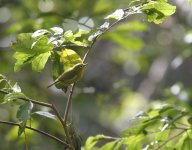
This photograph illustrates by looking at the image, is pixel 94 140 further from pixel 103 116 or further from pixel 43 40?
pixel 103 116

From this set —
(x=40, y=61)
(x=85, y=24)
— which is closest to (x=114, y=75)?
(x=85, y=24)

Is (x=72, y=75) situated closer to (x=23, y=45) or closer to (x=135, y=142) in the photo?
(x=23, y=45)

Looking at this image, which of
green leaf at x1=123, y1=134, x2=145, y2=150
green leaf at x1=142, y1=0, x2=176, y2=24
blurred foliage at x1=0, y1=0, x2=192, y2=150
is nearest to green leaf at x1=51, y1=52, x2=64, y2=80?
blurred foliage at x1=0, y1=0, x2=192, y2=150

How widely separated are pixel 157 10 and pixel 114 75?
2437 mm

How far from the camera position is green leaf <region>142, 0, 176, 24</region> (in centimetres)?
89

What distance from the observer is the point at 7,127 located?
232cm

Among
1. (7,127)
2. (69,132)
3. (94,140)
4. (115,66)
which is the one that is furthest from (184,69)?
(69,132)

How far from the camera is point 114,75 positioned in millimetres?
3334

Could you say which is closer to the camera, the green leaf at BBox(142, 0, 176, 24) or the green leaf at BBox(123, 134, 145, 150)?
the green leaf at BBox(142, 0, 176, 24)

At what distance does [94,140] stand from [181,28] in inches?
59.7

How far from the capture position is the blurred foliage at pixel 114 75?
1.11 meters

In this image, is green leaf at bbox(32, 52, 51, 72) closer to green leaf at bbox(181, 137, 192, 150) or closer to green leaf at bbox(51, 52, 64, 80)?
green leaf at bbox(51, 52, 64, 80)

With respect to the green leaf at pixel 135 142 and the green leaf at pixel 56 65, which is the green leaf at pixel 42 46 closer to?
the green leaf at pixel 56 65

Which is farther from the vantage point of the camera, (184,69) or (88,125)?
(184,69)
